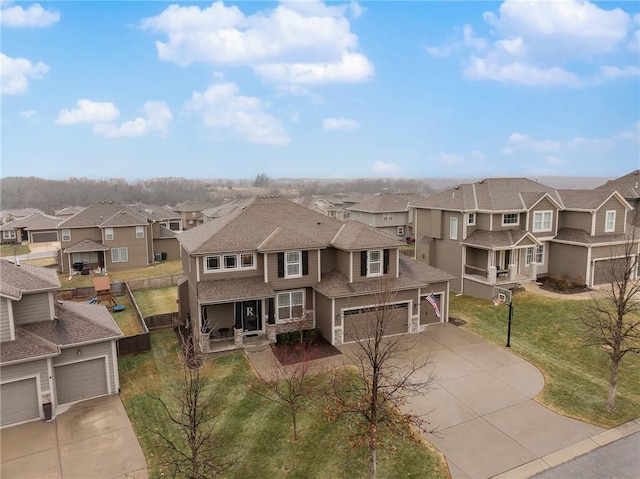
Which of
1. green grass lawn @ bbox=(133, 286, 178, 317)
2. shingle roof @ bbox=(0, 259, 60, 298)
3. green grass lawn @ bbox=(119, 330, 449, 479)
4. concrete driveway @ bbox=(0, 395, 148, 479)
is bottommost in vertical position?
green grass lawn @ bbox=(133, 286, 178, 317)

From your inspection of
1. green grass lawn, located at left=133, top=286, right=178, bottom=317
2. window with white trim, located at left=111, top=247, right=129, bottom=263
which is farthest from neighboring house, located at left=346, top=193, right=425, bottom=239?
window with white trim, located at left=111, top=247, right=129, bottom=263

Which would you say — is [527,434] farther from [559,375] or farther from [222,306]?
[222,306]

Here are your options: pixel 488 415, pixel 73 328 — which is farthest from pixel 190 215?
pixel 488 415

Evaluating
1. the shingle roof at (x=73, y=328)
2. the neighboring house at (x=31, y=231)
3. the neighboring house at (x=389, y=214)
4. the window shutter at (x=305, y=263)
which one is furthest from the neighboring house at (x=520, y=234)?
the neighboring house at (x=31, y=231)

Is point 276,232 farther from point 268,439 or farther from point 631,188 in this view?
point 631,188

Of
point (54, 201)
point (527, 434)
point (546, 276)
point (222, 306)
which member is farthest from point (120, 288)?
point (54, 201)

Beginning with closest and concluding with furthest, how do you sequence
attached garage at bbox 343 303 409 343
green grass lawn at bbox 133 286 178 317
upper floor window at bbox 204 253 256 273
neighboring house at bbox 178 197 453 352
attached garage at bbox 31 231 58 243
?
neighboring house at bbox 178 197 453 352 → attached garage at bbox 343 303 409 343 → upper floor window at bbox 204 253 256 273 → green grass lawn at bbox 133 286 178 317 → attached garage at bbox 31 231 58 243

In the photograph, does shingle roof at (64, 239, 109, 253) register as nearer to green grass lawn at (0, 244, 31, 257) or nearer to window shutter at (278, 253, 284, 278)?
green grass lawn at (0, 244, 31, 257)
